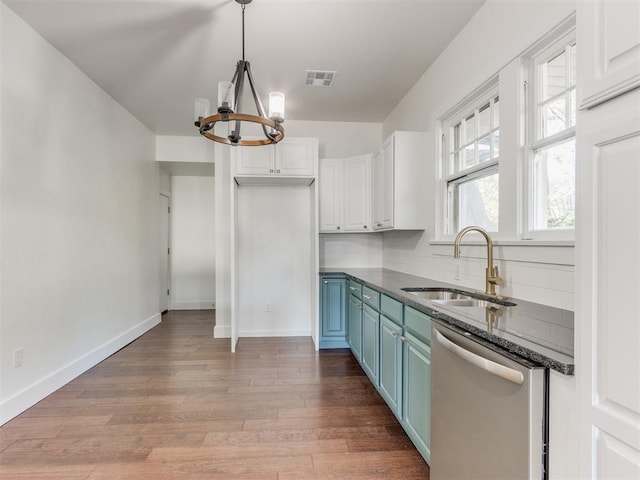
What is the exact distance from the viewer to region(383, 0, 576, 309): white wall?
5.66 ft

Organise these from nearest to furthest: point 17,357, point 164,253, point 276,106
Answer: point 276,106
point 17,357
point 164,253

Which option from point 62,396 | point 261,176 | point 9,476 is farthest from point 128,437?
point 261,176

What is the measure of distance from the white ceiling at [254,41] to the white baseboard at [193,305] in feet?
11.9

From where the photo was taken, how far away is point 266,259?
446 centimetres

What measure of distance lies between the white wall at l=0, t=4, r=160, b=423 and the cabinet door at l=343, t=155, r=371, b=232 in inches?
103

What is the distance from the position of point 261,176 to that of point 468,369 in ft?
10.2

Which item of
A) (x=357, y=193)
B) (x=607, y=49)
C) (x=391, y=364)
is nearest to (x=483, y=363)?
(x=607, y=49)

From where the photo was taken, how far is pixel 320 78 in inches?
131

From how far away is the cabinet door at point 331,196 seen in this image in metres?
4.19

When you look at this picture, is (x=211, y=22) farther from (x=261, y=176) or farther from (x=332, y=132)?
(x=332, y=132)

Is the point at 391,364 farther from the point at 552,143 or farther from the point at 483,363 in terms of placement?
the point at 552,143

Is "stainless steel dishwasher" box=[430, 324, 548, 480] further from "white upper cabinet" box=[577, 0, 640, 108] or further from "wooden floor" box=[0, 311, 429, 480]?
"white upper cabinet" box=[577, 0, 640, 108]

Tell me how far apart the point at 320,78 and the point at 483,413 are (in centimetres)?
307

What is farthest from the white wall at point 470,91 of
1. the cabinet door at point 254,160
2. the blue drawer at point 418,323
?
the cabinet door at point 254,160
